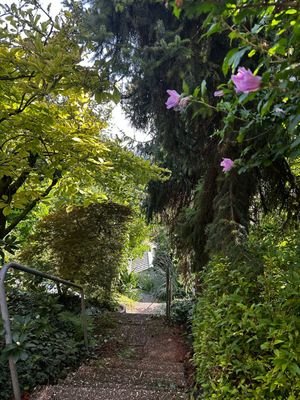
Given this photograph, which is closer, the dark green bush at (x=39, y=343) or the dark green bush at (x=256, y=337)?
the dark green bush at (x=256, y=337)

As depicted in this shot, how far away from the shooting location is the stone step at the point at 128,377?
2.50m

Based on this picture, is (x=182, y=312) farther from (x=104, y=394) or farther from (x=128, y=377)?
(x=104, y=394)

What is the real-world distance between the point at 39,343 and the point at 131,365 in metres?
0.86

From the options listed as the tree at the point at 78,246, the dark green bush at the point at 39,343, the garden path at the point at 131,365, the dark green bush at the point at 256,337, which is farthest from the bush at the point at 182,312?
the dark green bush at the point at 256,337

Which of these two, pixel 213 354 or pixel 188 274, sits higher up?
pixel 188 274

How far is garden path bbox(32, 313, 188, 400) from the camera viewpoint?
2.19m

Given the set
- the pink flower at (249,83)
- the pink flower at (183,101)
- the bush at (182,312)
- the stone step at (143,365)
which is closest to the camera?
the pink flower at (249,83)

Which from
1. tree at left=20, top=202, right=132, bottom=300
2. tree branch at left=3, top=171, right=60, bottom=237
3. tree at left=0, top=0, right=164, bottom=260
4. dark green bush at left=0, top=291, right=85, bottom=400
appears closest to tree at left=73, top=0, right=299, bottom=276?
tree at left=0, top=0, right=164, bottom=260

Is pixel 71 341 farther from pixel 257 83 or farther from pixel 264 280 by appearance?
pixel 257 83

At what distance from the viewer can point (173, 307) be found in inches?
199

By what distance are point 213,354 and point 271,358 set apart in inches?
17.8

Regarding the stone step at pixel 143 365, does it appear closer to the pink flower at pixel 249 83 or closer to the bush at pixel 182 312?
the bush at pixel 182 312

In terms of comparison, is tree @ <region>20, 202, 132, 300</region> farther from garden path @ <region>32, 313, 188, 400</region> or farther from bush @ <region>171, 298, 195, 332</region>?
bush @ <region>171, 298, 195, 332</region>

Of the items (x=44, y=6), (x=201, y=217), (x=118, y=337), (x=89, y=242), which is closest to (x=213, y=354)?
(x=201, y=217)
